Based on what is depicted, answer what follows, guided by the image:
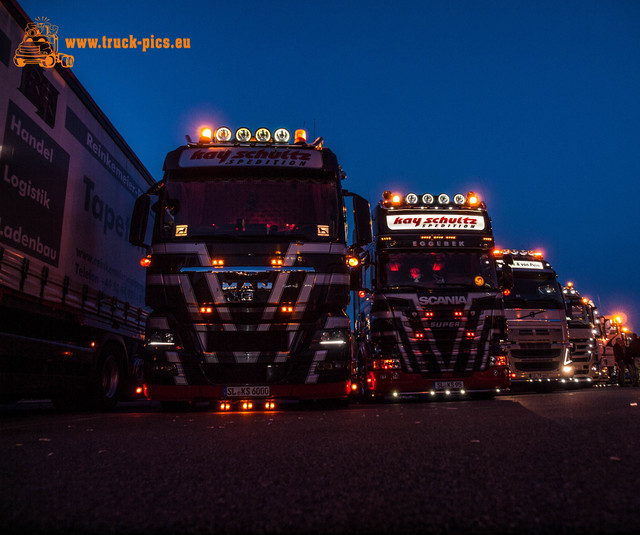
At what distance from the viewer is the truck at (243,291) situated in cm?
Answer: 712

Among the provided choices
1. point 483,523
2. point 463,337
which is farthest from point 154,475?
point 463,337

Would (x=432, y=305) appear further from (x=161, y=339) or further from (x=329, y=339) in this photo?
(x=161, y=339)

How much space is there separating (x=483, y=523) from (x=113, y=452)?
258 cm

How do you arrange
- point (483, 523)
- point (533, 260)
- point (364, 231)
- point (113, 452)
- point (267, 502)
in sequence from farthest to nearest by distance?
1. point (533, 260)
2. point (364, 231)
3. point (113, 452)
4. point (267, 502)
5. point (483, 523)

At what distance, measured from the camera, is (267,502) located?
226 cm

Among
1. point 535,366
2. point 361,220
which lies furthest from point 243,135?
point 535,366

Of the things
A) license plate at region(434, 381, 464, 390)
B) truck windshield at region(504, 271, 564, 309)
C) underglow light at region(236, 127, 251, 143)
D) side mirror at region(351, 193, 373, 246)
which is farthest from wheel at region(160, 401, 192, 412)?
truck windshield at region(504, 271, 564, 309)

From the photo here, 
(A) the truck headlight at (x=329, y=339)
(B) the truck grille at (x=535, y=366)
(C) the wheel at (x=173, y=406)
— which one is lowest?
(C) the wheel at (x=173, y=406)

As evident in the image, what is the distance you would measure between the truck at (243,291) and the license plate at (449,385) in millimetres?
3317

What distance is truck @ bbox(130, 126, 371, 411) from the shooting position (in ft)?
23.4

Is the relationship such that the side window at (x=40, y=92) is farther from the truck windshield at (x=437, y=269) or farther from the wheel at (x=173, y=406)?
the truck windshield at (x=437, y=269)

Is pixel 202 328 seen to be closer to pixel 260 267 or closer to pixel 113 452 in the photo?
pixel 260 267

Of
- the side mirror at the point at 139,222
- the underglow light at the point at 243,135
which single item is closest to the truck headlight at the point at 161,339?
the side mirror at the point at 139,222

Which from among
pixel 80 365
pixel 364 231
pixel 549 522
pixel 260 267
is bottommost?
pixel 549 522
